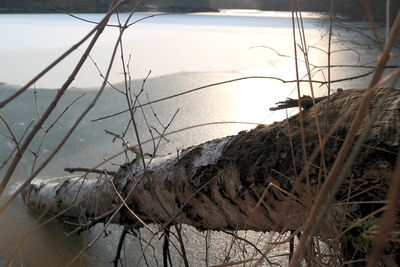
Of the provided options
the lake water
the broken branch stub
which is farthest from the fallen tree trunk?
the lake water

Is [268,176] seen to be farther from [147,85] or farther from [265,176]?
[147,85]

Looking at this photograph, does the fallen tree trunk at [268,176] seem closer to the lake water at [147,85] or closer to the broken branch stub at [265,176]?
the broken branch stub at [265,176]

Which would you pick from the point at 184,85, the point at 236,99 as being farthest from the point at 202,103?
the point at 184,85

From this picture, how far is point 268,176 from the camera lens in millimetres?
667

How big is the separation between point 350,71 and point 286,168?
2.10 metres

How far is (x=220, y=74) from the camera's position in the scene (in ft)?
8.68

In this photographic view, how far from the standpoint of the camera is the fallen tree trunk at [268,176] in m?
0.56

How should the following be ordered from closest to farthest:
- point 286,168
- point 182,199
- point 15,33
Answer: point 286,168 < point 182,199 < point 15,33

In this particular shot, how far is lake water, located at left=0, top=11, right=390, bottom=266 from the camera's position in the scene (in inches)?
48.7

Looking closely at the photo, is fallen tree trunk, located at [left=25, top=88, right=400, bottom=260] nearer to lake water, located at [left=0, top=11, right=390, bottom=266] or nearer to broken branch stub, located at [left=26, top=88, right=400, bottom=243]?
broken branch stub, located at [left=26, top=88, right=400, bottom=243]

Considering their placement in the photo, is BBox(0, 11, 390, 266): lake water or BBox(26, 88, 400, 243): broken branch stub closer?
BBox(26, 88, 400, 243): broken branch stub

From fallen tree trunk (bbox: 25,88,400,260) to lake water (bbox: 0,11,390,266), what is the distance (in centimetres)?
12

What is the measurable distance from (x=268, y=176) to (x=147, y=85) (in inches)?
72.3

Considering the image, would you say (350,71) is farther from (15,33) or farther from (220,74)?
(15,33)
